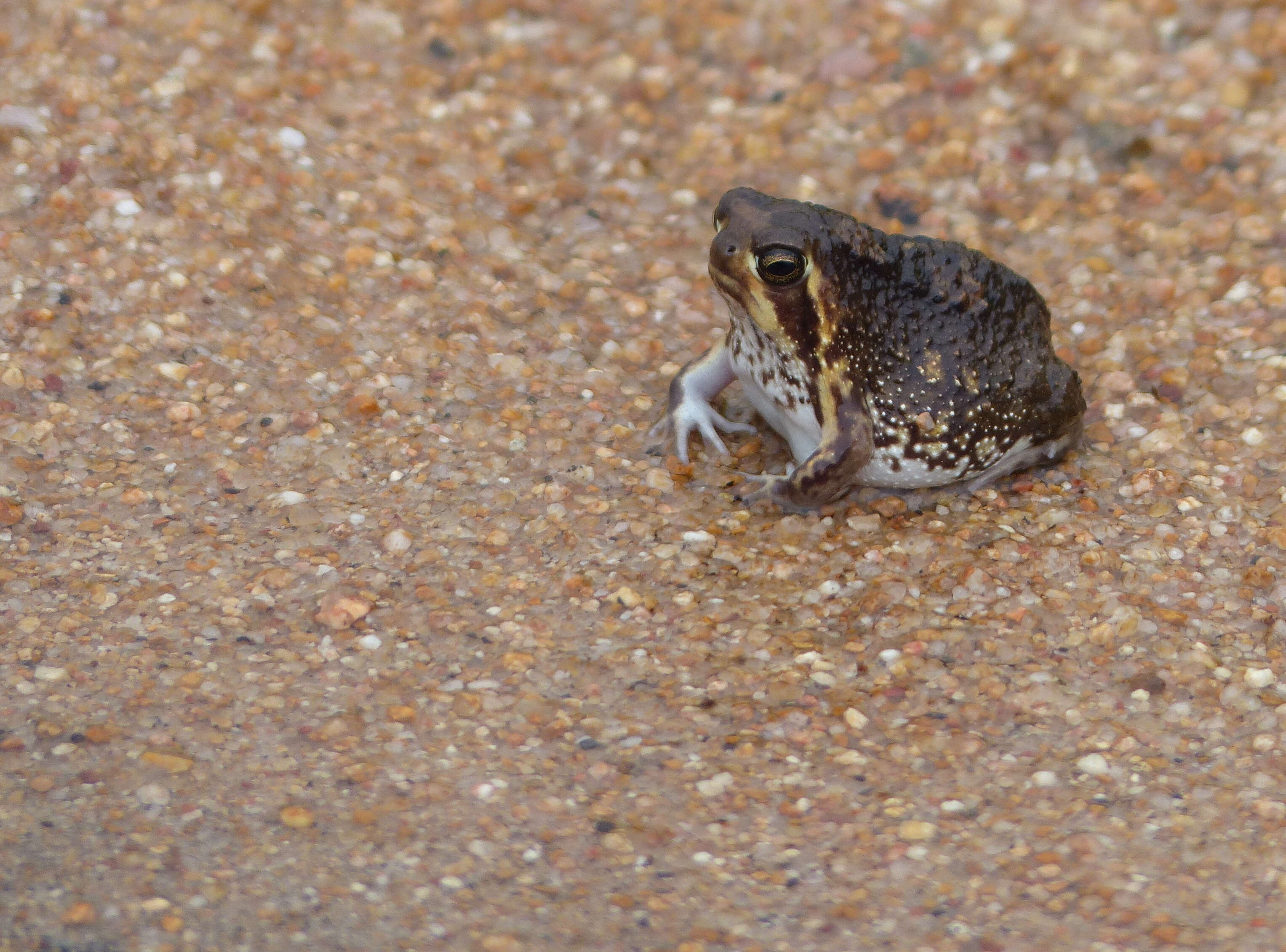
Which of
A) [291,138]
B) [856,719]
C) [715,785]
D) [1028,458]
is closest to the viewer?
[715,785]

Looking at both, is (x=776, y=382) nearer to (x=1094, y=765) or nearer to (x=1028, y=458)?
(x=1028, y=458)

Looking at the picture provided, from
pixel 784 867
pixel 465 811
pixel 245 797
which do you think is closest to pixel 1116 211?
pixel 784 867

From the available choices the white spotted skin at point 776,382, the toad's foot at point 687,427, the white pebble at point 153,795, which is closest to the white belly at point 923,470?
the white spotted skin at point 776,382

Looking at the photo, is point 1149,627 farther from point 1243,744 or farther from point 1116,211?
point 1116,211

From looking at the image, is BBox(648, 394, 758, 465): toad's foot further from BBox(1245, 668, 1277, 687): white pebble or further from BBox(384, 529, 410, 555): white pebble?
BBox(1245, 668, 1277, 687): white pebble

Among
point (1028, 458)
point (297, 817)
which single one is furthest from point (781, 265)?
point (297, 817)

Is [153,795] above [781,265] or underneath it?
underneath

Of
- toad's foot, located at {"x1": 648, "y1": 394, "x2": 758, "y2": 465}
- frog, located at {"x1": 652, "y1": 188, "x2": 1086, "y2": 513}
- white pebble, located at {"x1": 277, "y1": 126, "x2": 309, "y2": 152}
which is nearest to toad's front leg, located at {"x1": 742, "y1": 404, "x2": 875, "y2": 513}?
frog, located at {"x1": 652, "y1": 188, "x2": 1086, "y2": 513}
